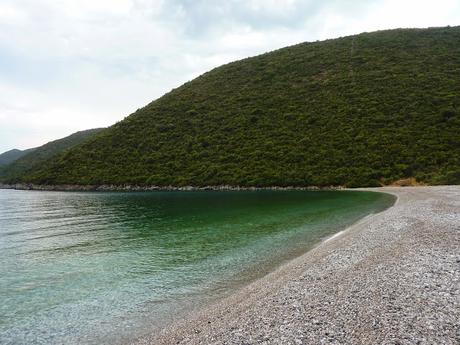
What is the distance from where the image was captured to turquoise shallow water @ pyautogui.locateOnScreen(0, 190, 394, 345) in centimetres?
1189

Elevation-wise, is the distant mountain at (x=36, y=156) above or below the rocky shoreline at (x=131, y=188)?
above

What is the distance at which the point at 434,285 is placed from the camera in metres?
11.4

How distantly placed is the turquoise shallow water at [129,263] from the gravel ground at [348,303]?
6.00ft

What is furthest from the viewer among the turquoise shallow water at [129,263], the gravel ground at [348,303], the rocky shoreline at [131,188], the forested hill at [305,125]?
the forested hill at [305,125]

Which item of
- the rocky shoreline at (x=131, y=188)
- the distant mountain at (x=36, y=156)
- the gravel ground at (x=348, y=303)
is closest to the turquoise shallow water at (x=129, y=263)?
the gravel ground at (x=348, y=303)

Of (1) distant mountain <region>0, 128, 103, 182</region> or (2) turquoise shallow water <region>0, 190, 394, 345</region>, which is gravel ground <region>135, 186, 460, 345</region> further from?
(1) distant mountain <region>0, 128, 103, 182</region>

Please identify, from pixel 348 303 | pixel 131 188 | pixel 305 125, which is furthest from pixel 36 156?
pixel 348 303

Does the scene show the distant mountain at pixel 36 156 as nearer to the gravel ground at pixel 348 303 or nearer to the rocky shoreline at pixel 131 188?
the rocky shoreline at pixel 131 188

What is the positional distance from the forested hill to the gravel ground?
152 feet

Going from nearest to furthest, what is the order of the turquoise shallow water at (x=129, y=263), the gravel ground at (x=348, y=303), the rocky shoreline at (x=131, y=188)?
1. the gravel ground at (x=348, y=303)
2. the turquoise shallow water at (x=129, y=263)
3. the rocky shoreline at (x=131, y=188)

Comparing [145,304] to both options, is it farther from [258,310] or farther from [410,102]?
[410,102]

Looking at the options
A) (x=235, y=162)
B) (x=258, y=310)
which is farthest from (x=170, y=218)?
(x=235, y=162)

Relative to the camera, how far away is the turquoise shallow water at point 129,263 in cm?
1189

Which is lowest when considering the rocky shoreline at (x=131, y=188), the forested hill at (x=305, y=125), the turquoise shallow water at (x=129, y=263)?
the turquoise shallow water at (x=129, y=263)
